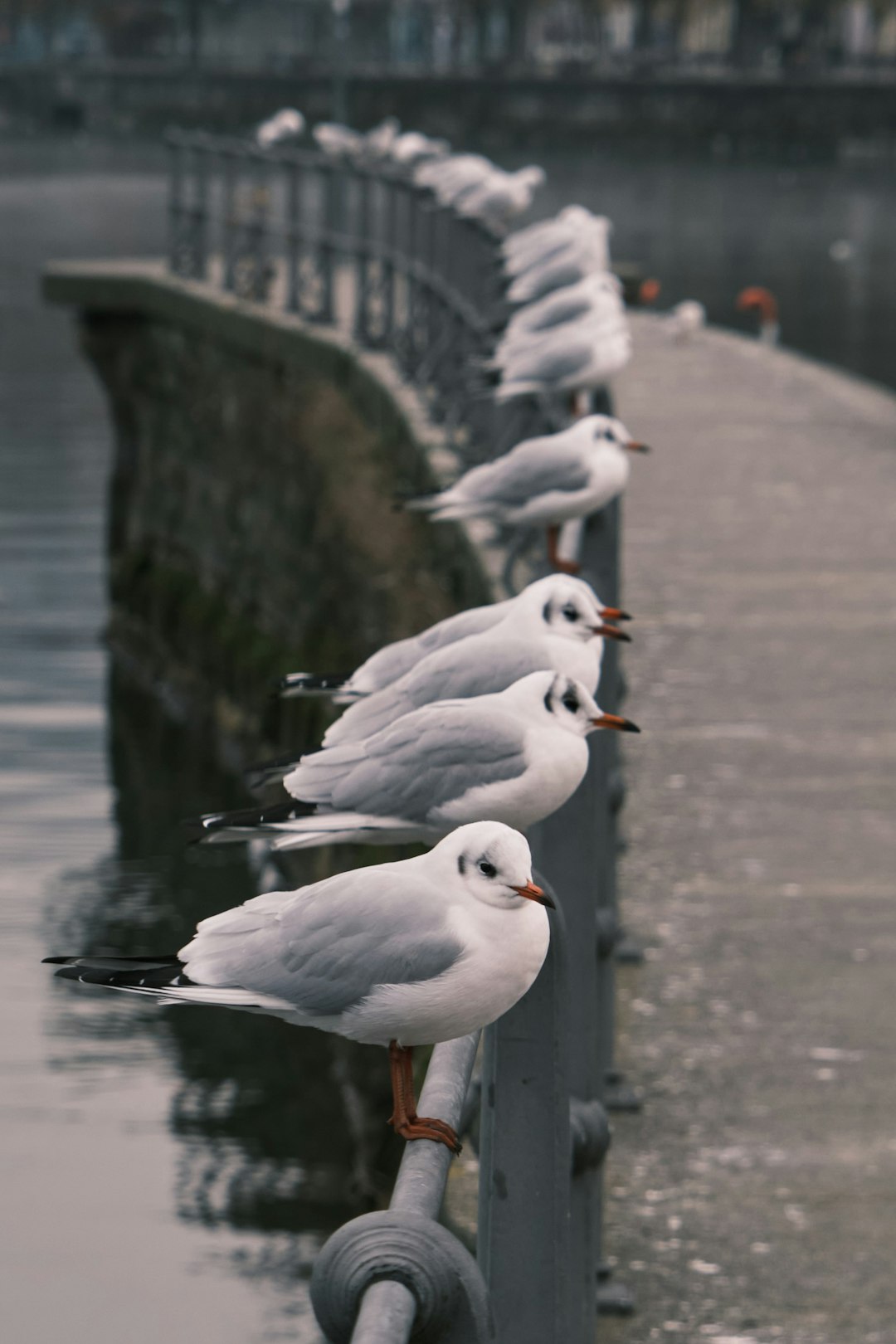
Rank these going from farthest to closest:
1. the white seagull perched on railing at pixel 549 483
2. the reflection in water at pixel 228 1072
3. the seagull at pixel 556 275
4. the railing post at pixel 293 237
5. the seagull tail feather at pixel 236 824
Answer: the railing post at pixel 293 237 < the reflection in water at pixel 228 1072 < the seagull at pixel 556 275 < the white seagull perched on railing at pixel 549 483 < the seagull tail feather at pixel 236 824

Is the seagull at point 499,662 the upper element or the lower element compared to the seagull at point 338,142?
upper

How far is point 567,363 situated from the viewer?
7.46 metres

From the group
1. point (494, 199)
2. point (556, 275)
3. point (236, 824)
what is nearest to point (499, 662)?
point (236, 824)

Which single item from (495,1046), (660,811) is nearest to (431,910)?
(495,1046)

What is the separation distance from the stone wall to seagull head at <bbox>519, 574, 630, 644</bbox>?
4007mm

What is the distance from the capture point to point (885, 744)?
6340 mm

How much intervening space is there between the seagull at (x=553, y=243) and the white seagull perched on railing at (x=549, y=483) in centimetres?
329

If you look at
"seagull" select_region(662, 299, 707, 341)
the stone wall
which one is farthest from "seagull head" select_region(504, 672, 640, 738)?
"seagull" select_region(662, 299, 707, 341)

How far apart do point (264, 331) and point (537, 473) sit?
9.82m

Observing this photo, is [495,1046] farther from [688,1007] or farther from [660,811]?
[660,811]

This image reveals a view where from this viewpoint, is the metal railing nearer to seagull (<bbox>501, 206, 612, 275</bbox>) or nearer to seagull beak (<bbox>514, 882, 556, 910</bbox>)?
seagull beak (<bbox>514, 882, 556, 910</bbox>)

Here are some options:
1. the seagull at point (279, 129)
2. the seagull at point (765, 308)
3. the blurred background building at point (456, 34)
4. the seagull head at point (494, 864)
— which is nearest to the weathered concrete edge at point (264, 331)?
the seagull at point (279, 129)

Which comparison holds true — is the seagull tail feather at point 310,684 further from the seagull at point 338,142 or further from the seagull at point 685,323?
the seagull at point 338,142

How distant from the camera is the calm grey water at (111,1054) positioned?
8938 mm
